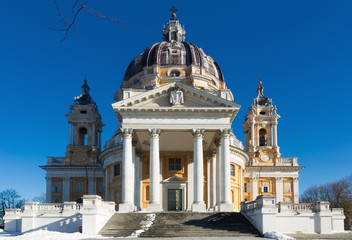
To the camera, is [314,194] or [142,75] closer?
[142,75]

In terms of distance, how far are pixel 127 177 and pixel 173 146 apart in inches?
363

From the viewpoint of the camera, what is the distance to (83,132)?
63.1 m

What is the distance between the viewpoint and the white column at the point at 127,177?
103 ft

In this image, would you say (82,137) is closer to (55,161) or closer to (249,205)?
(55,161)

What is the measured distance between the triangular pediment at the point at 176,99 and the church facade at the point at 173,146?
0.28 feet

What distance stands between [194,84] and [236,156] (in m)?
10.3

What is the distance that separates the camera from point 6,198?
8412 cm

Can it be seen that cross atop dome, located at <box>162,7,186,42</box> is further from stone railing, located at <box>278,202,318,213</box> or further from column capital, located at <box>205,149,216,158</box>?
stone railing, located at <box>278,202,318,213</box>

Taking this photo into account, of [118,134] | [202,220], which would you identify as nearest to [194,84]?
[118,134]

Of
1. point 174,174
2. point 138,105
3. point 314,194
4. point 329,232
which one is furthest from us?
point 314,194

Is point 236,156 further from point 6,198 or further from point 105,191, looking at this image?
point 6,198

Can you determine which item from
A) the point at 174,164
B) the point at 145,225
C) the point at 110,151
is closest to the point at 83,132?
the point at 110,151

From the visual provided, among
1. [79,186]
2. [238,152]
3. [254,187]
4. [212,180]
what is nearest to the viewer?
[212,180]

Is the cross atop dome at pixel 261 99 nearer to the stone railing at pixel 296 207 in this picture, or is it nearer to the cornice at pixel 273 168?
the cornice at pixel 273 168
